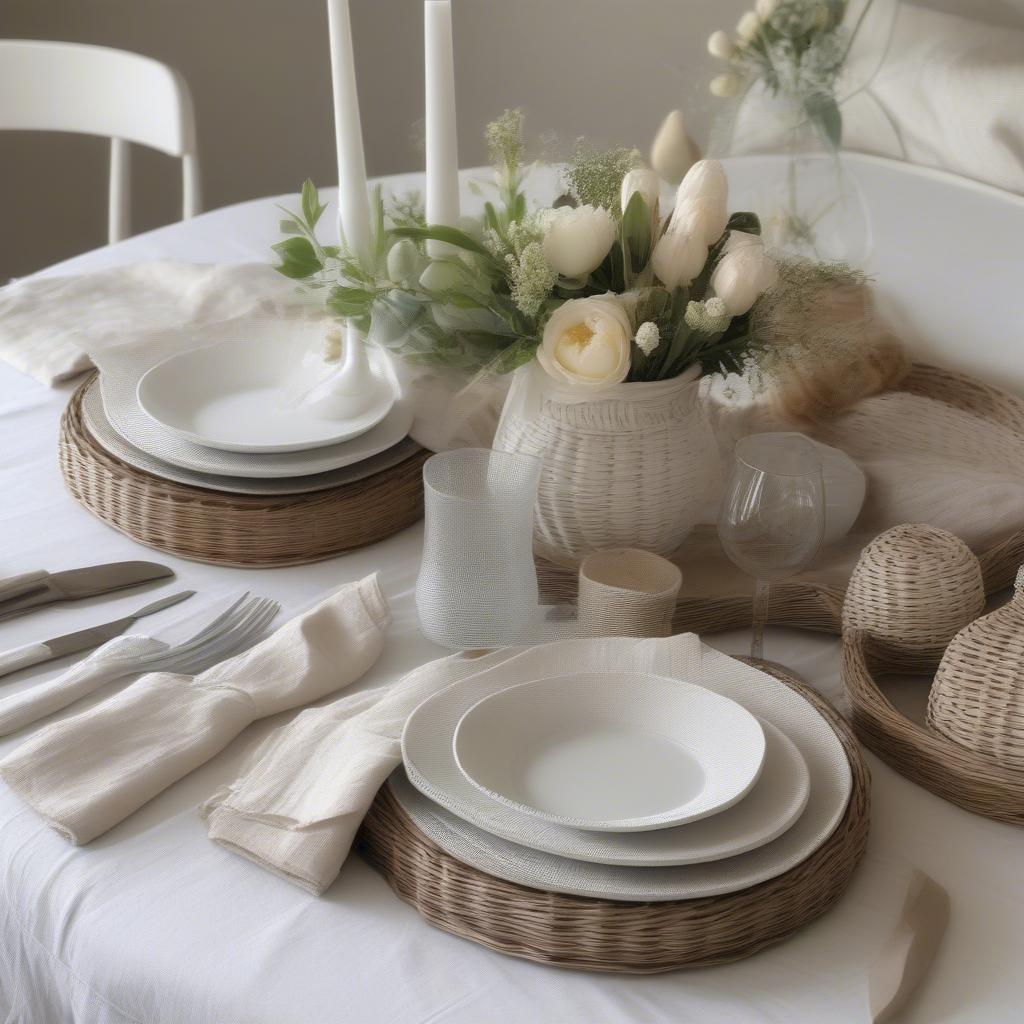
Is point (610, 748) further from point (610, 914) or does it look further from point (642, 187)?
point (642, 187)

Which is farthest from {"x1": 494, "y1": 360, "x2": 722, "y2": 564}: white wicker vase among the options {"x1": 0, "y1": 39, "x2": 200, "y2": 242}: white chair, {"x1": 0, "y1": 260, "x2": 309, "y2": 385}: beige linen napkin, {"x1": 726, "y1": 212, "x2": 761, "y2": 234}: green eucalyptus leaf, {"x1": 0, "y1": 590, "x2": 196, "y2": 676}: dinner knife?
{"x1": 0, "y1": 39, "x2": 200, "y2": 242}: white chair

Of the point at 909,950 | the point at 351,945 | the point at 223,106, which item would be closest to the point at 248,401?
the point at 351,945

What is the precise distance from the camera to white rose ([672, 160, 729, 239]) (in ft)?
3.08

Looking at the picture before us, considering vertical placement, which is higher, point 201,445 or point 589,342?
point 589,342

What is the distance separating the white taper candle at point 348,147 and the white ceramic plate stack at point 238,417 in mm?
173

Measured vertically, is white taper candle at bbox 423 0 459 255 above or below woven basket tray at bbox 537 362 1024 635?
above

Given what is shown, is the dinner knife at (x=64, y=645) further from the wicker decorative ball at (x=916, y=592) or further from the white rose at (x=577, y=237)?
the wicker decorative ball at (x=916, y=592)

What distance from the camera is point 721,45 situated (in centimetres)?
116

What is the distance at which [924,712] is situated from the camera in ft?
3.06

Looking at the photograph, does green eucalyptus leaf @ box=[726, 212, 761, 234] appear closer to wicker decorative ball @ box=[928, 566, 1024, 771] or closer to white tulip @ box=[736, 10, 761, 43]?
white tulip @ box=[736, 10, 761, 43]

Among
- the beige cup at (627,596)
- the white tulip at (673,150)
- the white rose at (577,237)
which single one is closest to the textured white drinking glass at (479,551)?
the beige cup at (627,596)

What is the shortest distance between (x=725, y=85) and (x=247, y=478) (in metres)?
0.58

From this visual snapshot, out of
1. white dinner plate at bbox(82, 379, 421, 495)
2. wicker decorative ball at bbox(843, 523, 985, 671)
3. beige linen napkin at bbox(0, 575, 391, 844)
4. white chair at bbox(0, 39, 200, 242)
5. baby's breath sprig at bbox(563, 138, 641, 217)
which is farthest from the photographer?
white chair at bbox(0, 39, 200, 242)

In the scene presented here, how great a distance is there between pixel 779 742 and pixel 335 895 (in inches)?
11.8
